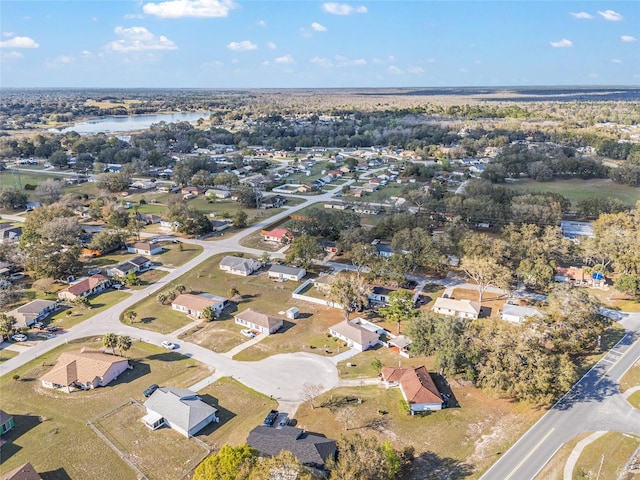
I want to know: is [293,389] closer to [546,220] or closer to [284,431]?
[284,431]

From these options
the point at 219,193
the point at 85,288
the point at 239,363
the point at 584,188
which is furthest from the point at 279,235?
the point at 584,188

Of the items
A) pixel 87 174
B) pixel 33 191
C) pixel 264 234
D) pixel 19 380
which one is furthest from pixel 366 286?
pixel 87 174

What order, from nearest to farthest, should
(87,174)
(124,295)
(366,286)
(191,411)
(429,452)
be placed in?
(429,452)
(191,411)
(366,286)
(124,295)
(87,174)

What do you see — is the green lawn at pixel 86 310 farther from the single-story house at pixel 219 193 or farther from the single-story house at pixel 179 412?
the single-story house at pixel 219 193

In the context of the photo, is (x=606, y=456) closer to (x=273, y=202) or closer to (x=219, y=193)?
(x=273, y=202)

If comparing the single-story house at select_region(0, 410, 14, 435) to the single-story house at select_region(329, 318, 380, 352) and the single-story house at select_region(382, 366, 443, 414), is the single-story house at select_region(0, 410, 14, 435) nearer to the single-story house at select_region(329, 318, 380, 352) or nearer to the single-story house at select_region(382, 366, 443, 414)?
the single-story house at select_region(329, 318, 380, 352)

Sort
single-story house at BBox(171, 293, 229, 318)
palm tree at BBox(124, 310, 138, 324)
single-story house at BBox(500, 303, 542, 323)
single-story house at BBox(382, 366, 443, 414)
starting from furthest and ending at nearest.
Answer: single-story house at BBox(171, 293, 229, 318) → palm tree at BBox(124, 310, 138, 324) → single-story house at BBox(500, 303, 542, 323) → single-story house at BBox(382, 366, 443, 414)

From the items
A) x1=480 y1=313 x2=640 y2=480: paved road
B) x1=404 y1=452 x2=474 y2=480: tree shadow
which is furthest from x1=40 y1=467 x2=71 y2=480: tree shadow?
x1=480 y1=313 x2=640 y2=480: paved road
